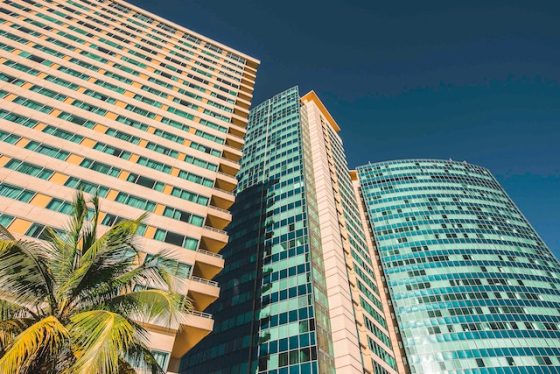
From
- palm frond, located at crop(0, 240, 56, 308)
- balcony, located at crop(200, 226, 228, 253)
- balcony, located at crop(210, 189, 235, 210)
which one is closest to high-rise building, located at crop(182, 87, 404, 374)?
balcony, located at crop(200, 226, 228, 253)

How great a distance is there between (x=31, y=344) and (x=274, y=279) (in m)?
36.3

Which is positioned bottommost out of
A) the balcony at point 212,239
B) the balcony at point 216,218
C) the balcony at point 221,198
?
the balcony at point 212,239

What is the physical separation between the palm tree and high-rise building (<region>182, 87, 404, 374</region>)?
25687mm

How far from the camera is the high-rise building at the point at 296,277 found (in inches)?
1359

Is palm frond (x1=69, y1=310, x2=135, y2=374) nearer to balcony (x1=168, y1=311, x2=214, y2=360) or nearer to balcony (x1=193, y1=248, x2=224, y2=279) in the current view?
balcony (x1=168, y1=311, x2=214, y2=360)

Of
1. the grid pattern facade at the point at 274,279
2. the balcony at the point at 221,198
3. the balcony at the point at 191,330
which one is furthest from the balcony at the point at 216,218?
the grid pattern facade at the point at 274,279

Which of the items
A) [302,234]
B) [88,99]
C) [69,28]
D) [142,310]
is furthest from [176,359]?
[69,28]

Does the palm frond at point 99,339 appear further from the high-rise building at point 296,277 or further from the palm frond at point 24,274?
the high-rise building at point 296,277

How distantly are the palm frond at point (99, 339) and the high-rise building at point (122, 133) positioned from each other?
11.9 metres

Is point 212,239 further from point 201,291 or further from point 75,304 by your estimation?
point 75,304

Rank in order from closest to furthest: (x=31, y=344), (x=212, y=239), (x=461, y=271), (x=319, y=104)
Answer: (x=31, y=344) → (x=212, y=239) → (x=461, y=271) → (x=319, y=104)

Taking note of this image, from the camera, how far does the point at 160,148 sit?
116 ft

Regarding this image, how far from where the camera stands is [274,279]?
138 ft

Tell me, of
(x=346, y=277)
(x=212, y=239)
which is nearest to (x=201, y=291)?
(x=212, y=239)
